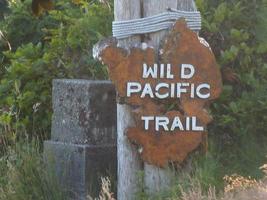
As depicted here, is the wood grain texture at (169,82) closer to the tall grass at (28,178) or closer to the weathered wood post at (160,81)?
the weathered wood post at (160,81)

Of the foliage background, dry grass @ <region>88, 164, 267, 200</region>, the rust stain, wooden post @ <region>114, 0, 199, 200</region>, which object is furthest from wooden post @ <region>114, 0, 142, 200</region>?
dry grass @ <region>88, 164, 267, 200</region>

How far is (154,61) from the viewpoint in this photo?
5379 mm

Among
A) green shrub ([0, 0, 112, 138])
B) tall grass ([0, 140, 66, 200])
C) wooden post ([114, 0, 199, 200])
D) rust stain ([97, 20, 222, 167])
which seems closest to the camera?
rust stain ([97, 20, 222, 167])

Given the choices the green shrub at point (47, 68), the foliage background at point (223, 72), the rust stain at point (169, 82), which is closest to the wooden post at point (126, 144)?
the rust stain at point (169, 82)

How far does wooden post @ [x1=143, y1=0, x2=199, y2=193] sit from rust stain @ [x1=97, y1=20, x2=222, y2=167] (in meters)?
0.08

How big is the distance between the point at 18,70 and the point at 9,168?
4.17 ft

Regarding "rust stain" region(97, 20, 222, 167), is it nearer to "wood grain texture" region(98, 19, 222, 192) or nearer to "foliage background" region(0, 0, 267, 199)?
"wood grain texture" region(98, 19, 222, 192)

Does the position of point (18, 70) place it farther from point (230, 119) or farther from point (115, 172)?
point (230, 119)

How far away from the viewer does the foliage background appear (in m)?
5.97

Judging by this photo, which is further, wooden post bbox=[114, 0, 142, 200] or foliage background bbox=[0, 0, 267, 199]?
foliage background bbox=[0, 0, 267, 199]

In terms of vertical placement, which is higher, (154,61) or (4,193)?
(154,61)

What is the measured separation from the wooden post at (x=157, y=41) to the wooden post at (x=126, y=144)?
75 millimetres

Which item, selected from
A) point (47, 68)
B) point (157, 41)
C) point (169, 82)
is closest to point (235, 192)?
point (169, 82)

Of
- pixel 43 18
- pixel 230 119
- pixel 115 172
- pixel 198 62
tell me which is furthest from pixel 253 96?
pixel 43 18
